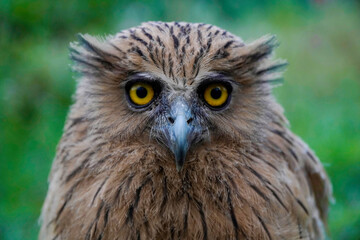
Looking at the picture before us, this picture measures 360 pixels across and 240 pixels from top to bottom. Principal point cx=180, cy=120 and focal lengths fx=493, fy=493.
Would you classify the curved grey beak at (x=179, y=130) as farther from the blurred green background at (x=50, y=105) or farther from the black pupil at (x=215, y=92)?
the blurred green background at (x=50, y=105)

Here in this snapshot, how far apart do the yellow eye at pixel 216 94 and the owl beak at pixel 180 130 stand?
0.16 metres

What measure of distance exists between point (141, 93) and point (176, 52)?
0.89ft

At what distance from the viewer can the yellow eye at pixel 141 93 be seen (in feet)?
8.06

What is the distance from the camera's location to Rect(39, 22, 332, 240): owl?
241 centimetres

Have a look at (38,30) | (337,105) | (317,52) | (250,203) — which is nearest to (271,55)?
(250,203)

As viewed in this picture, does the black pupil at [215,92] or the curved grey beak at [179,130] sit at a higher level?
the black pupil at [215,92]

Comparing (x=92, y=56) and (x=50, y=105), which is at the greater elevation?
(x=92, y=56)

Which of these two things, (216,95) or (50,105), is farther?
(50,105)

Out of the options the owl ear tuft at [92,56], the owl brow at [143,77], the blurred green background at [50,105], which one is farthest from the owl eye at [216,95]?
the blurred green background at [50,105]

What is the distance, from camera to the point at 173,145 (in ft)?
7.45

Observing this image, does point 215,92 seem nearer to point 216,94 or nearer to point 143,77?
point 216,94

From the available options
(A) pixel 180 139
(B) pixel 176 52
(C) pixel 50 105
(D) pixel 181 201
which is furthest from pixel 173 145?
(C) pixel 50 105

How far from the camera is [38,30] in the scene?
15.5 feet

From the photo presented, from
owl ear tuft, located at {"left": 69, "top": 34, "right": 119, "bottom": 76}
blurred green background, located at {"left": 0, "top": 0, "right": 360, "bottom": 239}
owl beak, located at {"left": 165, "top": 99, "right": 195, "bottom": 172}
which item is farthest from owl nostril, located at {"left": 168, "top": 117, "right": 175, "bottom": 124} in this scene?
blurred green background, located at {"left": 0, "top": 0, "right": 360, "bottom": 239}
